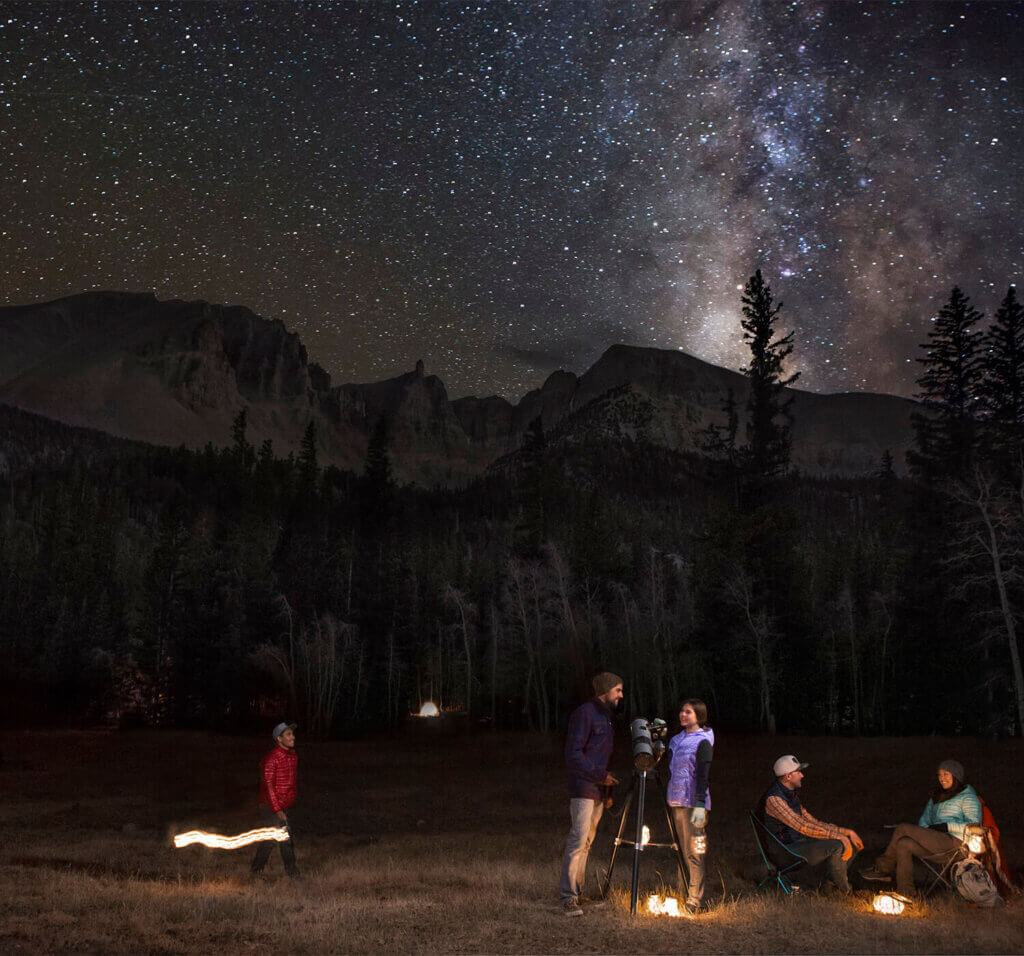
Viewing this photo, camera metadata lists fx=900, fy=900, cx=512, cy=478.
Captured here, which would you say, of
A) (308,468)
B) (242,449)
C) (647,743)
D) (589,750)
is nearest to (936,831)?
(647,743)

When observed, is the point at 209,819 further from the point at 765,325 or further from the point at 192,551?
the point at 192,551

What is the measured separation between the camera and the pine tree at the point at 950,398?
126 feet

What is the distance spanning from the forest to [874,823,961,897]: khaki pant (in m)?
25.2

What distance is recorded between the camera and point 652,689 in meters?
59.9

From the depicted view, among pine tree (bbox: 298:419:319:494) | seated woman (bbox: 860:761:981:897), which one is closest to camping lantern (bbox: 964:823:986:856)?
seated woman (bbox: 860:761:981:897)

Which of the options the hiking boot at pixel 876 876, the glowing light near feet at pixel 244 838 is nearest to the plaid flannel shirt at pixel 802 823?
the hiking boot at pixel 876 876

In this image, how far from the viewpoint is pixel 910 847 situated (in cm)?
909

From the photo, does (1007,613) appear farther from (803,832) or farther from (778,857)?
(803,832)

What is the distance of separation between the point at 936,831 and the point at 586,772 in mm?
3924

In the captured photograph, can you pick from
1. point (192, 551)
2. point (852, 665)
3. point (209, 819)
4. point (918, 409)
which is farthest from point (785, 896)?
point (192, 551)

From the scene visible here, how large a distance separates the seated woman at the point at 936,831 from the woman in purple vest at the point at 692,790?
2.00m

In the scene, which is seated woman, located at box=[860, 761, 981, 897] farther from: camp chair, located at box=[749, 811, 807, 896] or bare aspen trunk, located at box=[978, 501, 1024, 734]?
bare aspen trunk, located at box=[978, 501, 1024, 734]

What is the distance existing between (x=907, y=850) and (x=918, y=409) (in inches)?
1433

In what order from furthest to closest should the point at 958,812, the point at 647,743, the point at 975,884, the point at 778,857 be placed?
1. the point at 778,857
2. the point at 958,812
3. the point at 975,884
4. the point at 647,743
